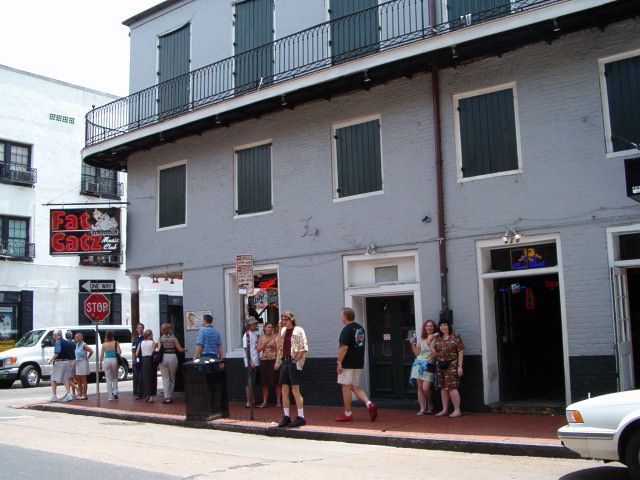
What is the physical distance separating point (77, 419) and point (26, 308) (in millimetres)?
17607

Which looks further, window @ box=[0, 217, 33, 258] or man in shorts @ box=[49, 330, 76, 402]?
window @ box=[0, 217, 33, 258]

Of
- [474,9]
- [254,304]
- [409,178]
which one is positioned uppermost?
[474,9]

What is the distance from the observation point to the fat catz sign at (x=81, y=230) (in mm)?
18484

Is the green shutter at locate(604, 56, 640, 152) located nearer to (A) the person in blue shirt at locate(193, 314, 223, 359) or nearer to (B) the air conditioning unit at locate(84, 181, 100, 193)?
(A) the person in blue shirt at locate(193, 314, 223, 359)

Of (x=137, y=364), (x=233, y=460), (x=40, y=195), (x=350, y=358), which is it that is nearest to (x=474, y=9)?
(x=350, y=358)

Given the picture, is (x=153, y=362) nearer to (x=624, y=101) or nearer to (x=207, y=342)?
(x=207, y=342)

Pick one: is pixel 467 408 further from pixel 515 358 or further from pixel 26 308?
pixel 26 308

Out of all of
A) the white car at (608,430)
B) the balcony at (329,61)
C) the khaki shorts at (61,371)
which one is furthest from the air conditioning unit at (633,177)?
the khaki shorts at (61,371)

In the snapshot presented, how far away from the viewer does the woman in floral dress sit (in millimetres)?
12078

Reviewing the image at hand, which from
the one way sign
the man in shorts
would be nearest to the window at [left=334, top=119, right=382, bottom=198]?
the one way sign

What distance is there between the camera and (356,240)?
14.2 meters

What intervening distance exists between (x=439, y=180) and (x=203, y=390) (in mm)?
5703

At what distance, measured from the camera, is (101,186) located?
34344 mm

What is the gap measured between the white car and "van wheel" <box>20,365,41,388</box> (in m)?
20.4
